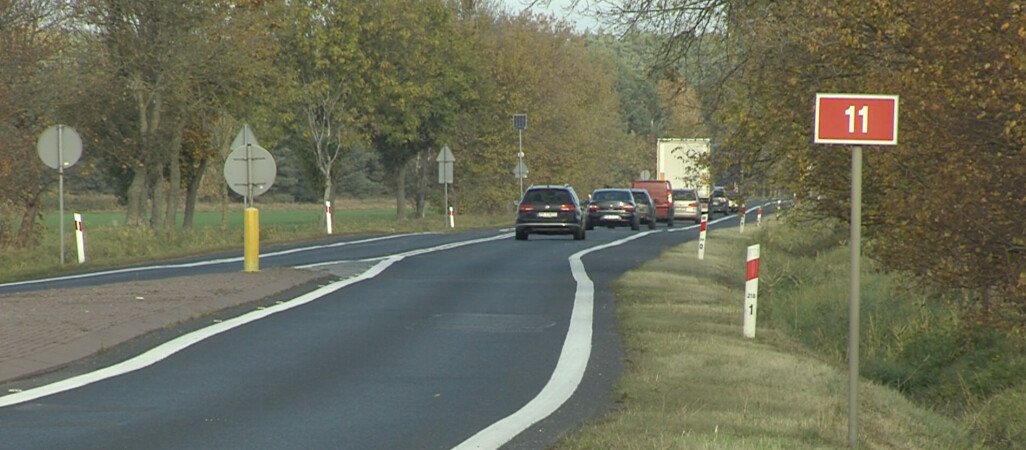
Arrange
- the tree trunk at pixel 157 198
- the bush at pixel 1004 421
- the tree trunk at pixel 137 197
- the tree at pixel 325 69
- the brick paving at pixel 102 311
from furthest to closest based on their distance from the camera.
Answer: the tree at pixel 325 69
the tree trunk at pixel 157 198
the tree trunk at pixel 137 197
the bush at pixel 1004 421
the brick paving at pixel 102 311

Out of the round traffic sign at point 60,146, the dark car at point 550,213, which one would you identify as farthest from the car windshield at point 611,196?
the round traffic sign at point 60,146

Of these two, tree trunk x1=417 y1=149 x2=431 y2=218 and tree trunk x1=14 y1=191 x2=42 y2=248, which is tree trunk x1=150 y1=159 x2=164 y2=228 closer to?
tree trunk x1=14 y1=191 x2=42 y2=248

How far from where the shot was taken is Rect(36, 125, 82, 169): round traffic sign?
28922mm

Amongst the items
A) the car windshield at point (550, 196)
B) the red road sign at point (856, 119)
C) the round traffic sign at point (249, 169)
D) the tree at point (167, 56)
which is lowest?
the car windshield at point (550, 196)

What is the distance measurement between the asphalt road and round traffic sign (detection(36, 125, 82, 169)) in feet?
32.0

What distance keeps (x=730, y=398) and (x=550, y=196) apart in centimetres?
3040

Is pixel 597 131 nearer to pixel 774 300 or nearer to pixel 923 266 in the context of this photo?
pixel 774 300

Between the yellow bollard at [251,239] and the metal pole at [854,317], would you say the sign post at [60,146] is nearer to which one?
the yellow bollard at [251,239]

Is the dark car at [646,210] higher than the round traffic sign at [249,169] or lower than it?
lower

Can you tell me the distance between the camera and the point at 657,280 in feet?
76.1

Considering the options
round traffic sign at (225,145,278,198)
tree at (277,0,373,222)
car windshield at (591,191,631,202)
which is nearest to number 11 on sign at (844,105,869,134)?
round traffic sign at (225,145,278,198)

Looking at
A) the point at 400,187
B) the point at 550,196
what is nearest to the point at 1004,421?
the point at 550,196

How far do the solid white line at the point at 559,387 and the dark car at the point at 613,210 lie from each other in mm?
32583

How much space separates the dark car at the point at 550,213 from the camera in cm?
4056
